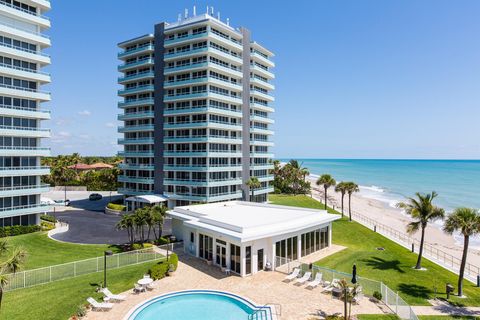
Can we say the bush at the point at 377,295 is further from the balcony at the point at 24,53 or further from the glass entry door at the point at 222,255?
the balcony at the point at 24,53

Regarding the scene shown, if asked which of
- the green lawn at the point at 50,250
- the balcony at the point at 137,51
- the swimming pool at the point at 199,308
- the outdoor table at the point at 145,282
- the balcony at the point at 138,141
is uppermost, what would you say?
the balcony at the point at 137,51

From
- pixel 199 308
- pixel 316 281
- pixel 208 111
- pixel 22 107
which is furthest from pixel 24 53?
pixel 316 281

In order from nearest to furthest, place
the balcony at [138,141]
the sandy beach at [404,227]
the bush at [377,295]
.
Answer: the bush at [377,295]
the sandy beach at [404,227]
the balcony at [138,141]

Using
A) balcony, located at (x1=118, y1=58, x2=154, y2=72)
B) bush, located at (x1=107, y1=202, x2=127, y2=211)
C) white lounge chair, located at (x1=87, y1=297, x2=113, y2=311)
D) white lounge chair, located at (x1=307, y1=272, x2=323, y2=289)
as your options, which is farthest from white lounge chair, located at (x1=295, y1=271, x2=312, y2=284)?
balcony, located at (x1=118, y1=58, x2=154, y2=72)

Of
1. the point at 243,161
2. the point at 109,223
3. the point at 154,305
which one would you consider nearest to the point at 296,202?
the point at 243,161

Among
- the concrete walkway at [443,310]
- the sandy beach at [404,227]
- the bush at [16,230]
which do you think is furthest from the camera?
the sandy beach at [404,227]

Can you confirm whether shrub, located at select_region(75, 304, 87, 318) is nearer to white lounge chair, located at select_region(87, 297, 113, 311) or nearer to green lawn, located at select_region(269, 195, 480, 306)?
white lounge chair, located at select_region(87, 297, 113, 311)

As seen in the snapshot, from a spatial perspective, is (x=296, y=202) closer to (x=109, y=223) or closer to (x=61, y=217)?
(x=109, y=223)

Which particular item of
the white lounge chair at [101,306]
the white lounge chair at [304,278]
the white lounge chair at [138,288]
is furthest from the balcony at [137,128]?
the white lounge chair at [304,278]
